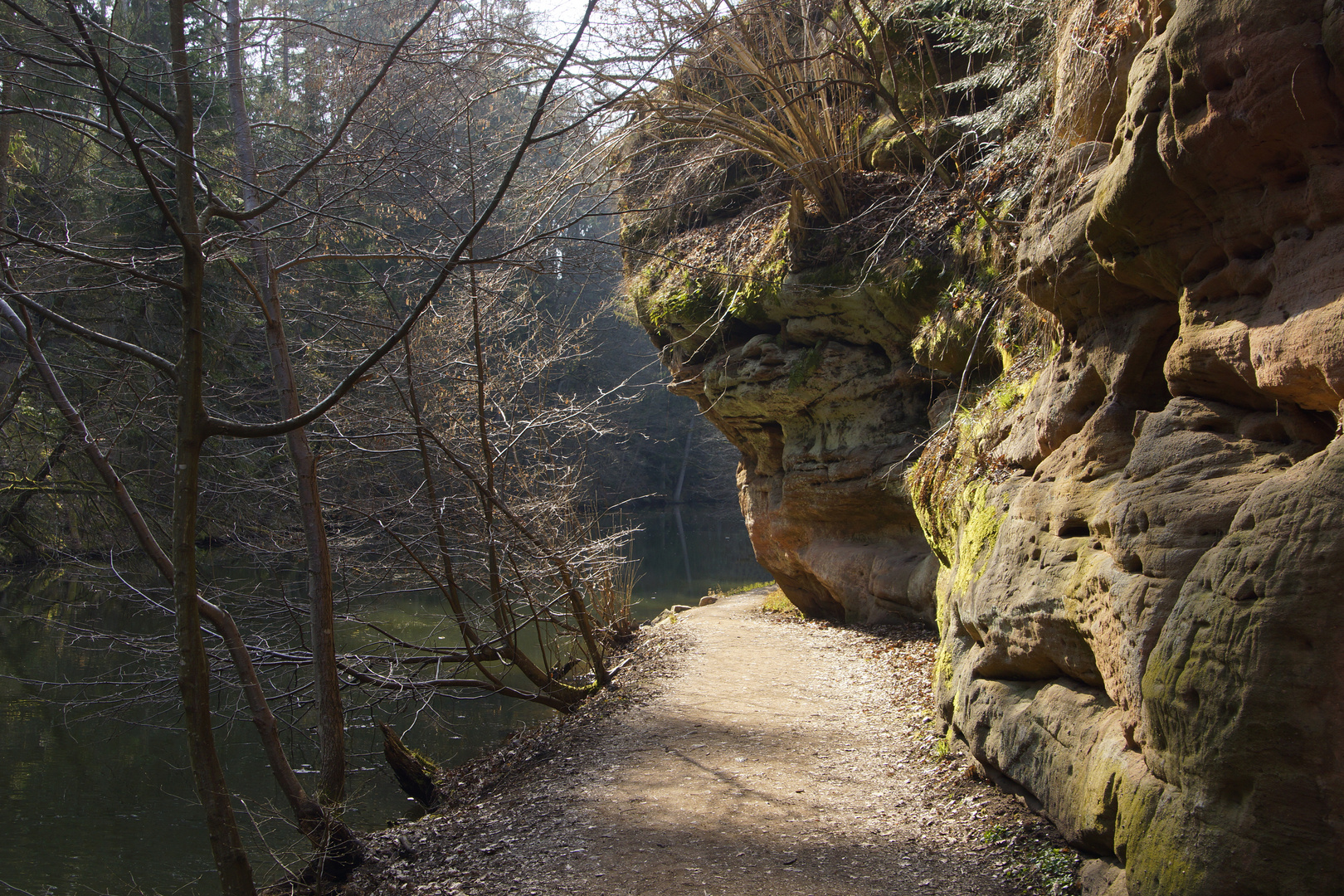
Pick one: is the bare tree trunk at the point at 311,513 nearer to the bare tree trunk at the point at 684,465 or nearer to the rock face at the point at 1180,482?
the rock face at the point at 1180,482

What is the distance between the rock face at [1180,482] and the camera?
2.49 m

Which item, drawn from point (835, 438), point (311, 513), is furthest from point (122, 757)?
point (835, 438)

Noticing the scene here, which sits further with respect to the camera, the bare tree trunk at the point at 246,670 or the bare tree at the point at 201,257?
the bare tree trunk at the point at 246,670

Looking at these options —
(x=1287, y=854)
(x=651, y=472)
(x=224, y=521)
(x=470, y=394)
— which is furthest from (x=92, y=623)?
(x=651, y=472)

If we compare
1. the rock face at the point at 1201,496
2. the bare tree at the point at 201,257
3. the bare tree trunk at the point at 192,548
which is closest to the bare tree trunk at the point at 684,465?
the bare tree at the point at 201,257

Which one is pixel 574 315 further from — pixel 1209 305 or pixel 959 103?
pixel 1209 305

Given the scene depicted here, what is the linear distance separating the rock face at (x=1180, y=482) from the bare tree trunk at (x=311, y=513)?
13.9ft

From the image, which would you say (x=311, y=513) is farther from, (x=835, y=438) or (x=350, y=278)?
(x=350, y=278)

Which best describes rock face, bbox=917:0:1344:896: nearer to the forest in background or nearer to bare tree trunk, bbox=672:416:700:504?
the forest in background

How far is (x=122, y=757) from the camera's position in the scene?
8.20m

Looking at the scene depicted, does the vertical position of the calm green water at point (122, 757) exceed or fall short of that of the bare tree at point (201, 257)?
it falls short

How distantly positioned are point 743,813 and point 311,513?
3.60 m

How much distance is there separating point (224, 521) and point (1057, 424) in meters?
6.85

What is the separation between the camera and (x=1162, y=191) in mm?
3340
